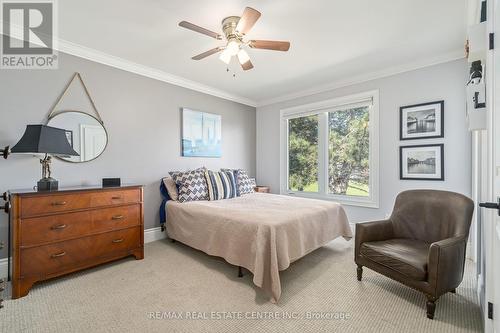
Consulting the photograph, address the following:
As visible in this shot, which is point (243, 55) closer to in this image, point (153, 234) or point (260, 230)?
point (260, 230)

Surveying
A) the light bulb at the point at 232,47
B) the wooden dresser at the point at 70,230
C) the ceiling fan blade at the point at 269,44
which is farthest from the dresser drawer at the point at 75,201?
the ceiling fan blade at the point at 269,44

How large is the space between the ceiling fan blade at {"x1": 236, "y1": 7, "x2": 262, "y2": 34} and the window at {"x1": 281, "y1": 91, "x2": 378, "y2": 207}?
248 cm

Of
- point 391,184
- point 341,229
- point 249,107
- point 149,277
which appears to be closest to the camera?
point 149,277

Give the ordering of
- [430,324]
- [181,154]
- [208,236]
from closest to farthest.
A: [430,324] → [208,236] → [181,154]

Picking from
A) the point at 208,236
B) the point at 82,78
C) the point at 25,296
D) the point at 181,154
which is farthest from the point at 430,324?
the point at 82,78

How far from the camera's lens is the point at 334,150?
4.07 meters

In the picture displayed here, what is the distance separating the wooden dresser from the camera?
1.96m

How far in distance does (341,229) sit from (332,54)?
229cm

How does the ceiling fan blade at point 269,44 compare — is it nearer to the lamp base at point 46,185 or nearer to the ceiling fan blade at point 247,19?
the ceiling fan blade at point 247,19

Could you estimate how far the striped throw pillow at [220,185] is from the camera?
3.41m

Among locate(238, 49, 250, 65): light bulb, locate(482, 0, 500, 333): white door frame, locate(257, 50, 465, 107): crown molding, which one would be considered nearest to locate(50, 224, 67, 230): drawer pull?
locate(238, 49, 250, 65): light bulb

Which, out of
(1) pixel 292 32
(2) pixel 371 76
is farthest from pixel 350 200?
(1) pixel 292 32

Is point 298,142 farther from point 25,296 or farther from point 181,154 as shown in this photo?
point 25,296

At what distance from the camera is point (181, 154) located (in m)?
3.80
